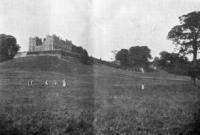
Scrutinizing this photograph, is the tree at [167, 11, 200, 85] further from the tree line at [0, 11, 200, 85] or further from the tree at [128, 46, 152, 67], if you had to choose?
the tree at [128, 46, 152, 67]

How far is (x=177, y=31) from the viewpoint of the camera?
484 centimetres

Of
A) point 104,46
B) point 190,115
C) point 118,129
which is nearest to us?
point 118,129

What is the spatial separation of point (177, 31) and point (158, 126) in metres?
2.57

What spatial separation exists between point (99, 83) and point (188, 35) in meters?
2.97

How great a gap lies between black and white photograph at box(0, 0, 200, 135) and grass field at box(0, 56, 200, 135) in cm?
2

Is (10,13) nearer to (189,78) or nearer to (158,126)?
(158,126)

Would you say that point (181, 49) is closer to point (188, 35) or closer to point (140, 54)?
point (188, 35)

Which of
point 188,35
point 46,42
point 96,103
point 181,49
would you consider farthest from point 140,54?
point 46,42

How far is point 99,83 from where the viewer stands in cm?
555

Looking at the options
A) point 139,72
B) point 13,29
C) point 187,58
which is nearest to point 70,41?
point 13,29

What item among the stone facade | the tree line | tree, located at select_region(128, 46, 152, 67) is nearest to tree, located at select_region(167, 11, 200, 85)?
the tree line

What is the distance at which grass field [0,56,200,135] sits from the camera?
3.87 meters

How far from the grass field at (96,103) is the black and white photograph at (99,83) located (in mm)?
22

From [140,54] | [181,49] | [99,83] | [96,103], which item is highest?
[181,49]
